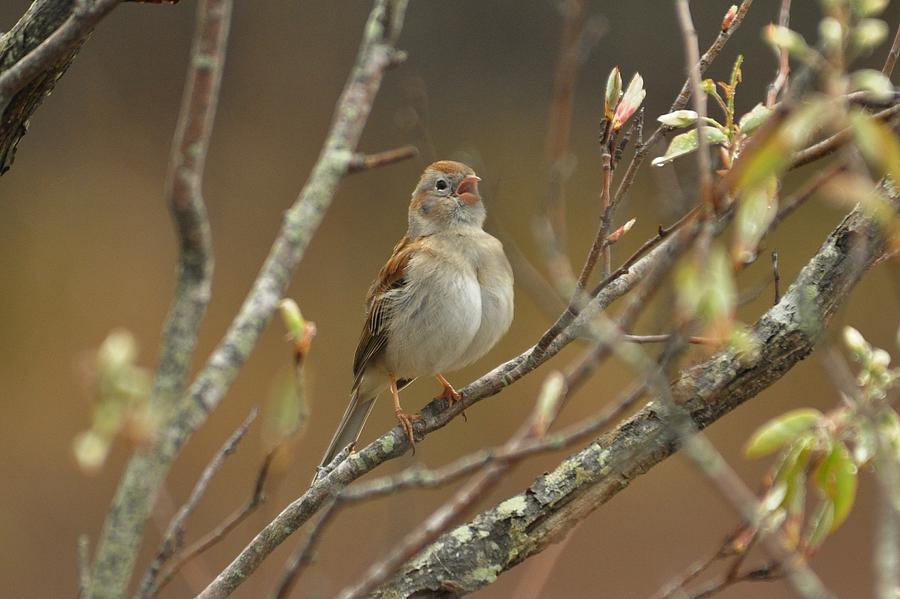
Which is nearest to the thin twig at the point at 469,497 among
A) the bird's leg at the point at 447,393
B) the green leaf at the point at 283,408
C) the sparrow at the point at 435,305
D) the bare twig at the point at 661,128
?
the green leaf at the point at 283,408

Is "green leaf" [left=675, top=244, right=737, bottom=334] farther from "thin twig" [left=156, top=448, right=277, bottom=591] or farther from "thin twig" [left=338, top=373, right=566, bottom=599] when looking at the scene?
"thin twig" [left=156, top=448, right=277, bottom=591]

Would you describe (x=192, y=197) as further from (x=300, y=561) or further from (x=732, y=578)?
(x=732, y=578)

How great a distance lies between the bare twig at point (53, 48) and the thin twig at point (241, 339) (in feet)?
1.45

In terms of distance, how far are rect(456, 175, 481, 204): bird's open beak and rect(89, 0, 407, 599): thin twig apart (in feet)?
6.96

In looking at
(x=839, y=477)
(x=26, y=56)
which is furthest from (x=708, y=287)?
(x=26, y=56)

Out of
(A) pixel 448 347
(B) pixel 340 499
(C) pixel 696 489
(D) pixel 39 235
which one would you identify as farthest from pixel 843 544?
(B) pixel 340 499

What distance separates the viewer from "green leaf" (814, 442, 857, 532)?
1.32 meters

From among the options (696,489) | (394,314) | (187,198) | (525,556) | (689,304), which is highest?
(394,314)

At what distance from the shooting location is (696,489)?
504cm

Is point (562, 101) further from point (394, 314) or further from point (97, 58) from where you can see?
point (97, 58)

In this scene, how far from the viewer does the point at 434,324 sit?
3.00 metres

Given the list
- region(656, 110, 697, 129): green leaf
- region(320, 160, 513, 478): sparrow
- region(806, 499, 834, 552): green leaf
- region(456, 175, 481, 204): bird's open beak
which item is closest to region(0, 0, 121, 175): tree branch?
region(656, 110, 697, 129): green leaf

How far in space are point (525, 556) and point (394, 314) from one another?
3.95ft

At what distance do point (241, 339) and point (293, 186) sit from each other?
173 inches
